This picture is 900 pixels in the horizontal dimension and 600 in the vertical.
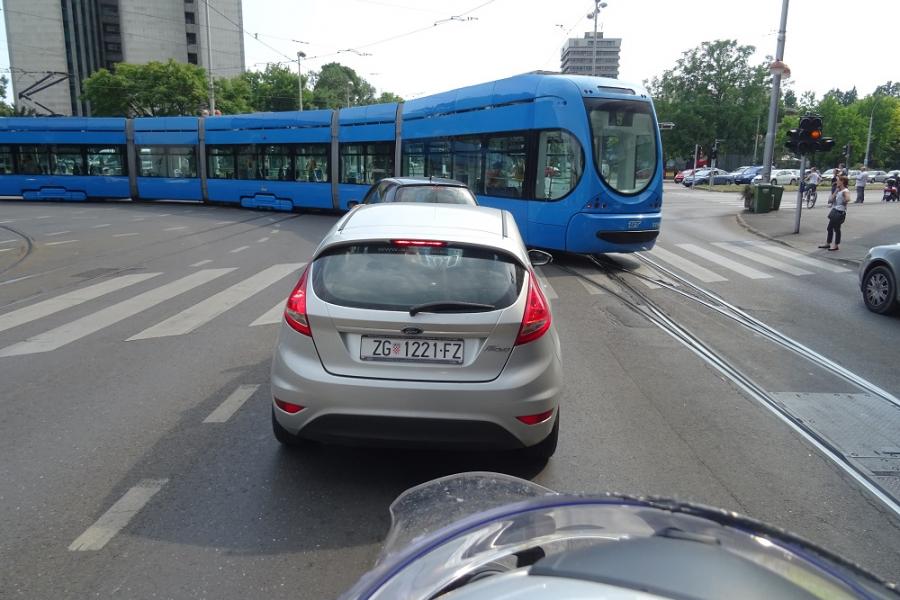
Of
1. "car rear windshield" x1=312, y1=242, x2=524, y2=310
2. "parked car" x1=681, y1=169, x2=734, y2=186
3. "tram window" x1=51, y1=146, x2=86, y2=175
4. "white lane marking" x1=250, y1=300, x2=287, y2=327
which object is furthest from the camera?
"parked car" x1=681, y1=169, x2=734, y2=186

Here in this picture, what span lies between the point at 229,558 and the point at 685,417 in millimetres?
3615

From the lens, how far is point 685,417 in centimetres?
543

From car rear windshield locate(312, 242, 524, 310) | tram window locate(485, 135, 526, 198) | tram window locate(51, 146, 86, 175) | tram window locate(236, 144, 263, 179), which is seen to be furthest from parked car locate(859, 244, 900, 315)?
tram window locate(51, 146, 86, 175)

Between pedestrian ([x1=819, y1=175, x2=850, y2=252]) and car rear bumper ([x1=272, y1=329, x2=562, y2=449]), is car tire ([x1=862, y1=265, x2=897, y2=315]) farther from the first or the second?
car rear bumper ([x1=272, y1=329, x2=562, y2=449])

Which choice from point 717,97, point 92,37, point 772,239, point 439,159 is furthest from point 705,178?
point 92,37

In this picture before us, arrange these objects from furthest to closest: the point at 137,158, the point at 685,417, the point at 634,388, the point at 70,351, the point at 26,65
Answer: the point at 26,65, the point at 137,158, the point at 70,351, the point at 634,388, the point at 685,417

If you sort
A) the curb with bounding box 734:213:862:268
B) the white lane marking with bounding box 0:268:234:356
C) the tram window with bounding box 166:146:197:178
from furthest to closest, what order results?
the tram window with bounding box 166:146:197:178, the curb with bounding box 734:213:862:268, the white lane marking with bounding box 0:268:234:356

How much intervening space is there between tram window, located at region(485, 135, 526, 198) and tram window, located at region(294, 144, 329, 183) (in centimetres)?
1075

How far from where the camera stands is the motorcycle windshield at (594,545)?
129 centimetres

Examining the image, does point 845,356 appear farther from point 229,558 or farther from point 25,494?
point 25,494

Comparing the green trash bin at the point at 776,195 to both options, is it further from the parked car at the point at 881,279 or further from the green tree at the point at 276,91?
the green tree at the point at 276,91

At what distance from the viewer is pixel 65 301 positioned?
32.0 feet

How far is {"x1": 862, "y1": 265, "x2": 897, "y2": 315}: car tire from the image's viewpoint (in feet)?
31.5

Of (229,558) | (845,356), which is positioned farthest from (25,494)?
(845,356)
